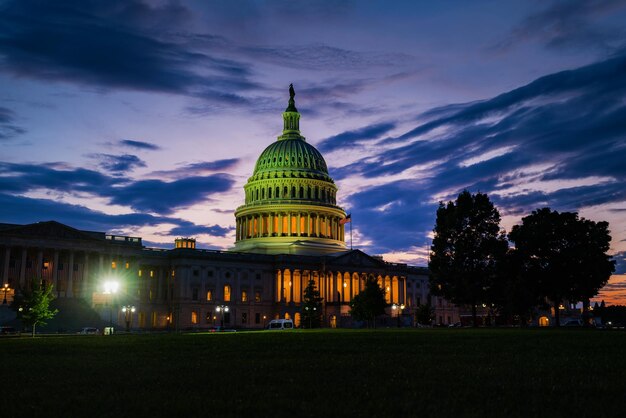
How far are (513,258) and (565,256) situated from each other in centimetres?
691

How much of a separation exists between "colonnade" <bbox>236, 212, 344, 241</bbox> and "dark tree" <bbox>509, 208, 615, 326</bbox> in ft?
274

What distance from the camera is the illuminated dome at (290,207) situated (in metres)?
169

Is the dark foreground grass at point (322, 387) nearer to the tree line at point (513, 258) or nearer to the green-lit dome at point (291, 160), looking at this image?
the tree line at point (513, 258)

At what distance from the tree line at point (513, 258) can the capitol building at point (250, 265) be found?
43.7 meters

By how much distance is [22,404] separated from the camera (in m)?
13.6

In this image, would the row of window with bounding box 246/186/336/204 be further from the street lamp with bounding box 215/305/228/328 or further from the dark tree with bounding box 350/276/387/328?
the dark tree with bounding box 350/276/387/328

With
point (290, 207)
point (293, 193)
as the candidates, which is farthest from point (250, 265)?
point (293, 193)

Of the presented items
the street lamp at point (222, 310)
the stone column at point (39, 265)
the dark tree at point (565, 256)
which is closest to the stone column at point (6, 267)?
the stone column at point (39, 265)

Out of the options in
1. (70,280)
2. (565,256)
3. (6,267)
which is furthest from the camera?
(70,280)

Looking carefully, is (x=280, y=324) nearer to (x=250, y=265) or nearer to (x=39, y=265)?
(x=250, y=265)

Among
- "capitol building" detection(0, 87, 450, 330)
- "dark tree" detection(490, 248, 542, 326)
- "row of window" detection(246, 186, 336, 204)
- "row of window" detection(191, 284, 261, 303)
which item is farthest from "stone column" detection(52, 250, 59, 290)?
"dark tree" detection(490, 248, 542, 326)

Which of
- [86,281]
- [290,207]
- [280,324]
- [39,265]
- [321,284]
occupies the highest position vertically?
[290,207]

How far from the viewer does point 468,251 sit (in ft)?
281

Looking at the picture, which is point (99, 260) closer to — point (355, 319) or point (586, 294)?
point (355, 319)
